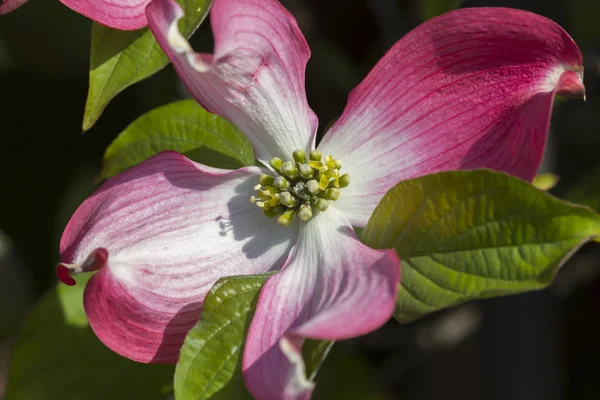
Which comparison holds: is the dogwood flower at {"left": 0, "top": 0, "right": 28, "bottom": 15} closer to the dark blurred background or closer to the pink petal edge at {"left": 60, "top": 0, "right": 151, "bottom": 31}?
the pink petal edge at {"left": 60, "top": 0, "right": 151, "bottom": 31}

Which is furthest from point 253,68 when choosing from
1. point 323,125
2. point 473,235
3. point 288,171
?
point 323,125

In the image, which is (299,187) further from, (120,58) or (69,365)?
(69,365)

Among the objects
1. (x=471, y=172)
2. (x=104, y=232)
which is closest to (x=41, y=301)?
(x=104, y=232)

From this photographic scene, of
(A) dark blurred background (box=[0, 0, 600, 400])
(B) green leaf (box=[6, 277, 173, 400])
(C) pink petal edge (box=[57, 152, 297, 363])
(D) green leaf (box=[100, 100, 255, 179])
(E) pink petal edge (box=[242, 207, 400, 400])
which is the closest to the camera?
(E) pink petal edge (box=[242, 207, 400, 400])

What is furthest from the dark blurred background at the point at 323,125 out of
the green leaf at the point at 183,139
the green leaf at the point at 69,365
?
the green leaf at the point at 183,139

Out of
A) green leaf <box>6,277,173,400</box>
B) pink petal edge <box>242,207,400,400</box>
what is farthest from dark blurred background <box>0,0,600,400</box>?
pink petal edge <box>242,207,400,400</box>

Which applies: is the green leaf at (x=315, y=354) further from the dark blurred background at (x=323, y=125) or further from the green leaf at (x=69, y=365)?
the dark blurred background at (x=323, y=125)
